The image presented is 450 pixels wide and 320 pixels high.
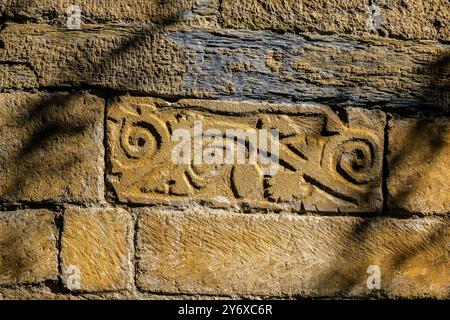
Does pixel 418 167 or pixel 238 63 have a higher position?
pixel 238 63

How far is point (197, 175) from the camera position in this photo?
2.63 m

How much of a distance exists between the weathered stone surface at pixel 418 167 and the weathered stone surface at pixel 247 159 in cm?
7

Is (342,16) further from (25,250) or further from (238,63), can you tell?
(25,250)

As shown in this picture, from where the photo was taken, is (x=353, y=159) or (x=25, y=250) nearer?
(x=25, y=250)

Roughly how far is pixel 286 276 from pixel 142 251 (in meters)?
0.67

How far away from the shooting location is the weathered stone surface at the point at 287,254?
8.52 ft

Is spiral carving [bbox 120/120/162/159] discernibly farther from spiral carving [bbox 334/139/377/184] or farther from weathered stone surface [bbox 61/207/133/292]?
spiral carving [bbox 334/139/377/184]

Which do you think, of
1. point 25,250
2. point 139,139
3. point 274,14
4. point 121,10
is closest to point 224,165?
point 139,139

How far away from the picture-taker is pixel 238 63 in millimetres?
2635

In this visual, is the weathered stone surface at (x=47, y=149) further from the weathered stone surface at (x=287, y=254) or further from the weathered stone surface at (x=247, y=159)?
the weathered stone surface at (x=287, y=254)

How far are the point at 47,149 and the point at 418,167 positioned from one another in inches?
68.0

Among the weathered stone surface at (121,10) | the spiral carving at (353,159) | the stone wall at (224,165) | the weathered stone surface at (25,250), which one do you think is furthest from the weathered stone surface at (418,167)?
the weathered stone surface at (25,250)

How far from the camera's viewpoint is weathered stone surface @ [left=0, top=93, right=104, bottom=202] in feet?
8.36

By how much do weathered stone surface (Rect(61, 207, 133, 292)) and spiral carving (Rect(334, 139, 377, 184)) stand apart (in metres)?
1.06
